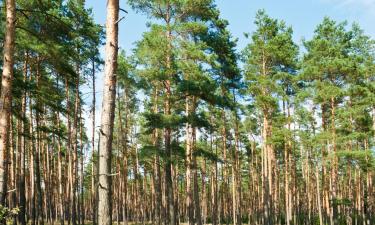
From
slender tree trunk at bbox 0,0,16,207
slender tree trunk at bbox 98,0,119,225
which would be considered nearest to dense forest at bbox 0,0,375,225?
slender tree trunk at bbox 0,0,16,207

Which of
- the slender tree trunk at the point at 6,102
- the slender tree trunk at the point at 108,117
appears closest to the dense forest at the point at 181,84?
the slender tree trunk at the point at 6,102

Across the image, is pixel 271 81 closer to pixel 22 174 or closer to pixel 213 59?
pixel 213 59

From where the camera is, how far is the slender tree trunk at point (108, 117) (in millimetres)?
6477

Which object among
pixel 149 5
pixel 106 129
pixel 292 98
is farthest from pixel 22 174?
pixel 292 98

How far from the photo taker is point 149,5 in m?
21.0

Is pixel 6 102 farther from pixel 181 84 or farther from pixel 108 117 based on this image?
pixel 181 84

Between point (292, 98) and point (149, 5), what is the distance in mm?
14599

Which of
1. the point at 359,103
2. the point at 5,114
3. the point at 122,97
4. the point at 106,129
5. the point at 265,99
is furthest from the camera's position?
the point at 122,97

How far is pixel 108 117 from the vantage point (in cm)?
688

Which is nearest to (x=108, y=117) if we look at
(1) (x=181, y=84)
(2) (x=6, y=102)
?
(2) (x=6, y=102)

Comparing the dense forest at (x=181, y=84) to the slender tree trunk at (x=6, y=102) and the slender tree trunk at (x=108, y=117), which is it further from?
the slender tree trunk at (x=108, y=117)

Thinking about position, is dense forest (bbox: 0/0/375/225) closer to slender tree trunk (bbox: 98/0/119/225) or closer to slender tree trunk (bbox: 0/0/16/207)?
slender tree trunk (bbox: 0/0/16/207)

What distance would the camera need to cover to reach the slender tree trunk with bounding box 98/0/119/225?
648cm

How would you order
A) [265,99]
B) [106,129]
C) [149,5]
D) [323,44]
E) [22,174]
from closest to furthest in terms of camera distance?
[106,129], [22,174], [149,5], [265,99], [323,44]
